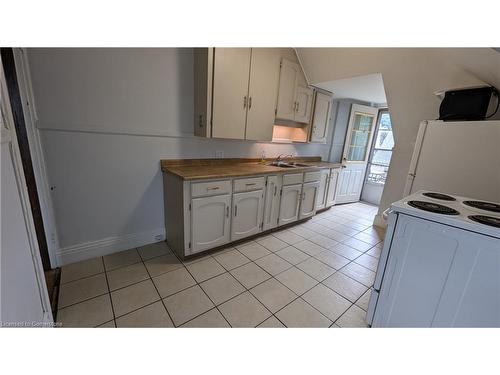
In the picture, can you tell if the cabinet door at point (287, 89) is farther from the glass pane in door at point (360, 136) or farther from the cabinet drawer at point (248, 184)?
the glass pane in door at point (360, 136)

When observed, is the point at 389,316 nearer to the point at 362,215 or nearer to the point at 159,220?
the point at 159,220

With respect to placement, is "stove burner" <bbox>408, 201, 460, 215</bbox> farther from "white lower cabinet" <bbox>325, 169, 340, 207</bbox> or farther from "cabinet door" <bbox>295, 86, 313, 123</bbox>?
"white lower cabinet" <bbox>325, 169, 340, 207</bbox>

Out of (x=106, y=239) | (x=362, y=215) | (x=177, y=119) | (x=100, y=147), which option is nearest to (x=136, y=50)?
(x=177, y=119)

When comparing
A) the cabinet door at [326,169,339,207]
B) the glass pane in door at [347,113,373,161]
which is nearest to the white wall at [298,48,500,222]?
the cabinet door at [326,169,339,207]

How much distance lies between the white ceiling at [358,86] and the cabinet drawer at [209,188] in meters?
2.08

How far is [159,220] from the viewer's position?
2.33 metres

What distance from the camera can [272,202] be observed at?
2570mm

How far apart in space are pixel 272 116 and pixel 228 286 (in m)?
1.98

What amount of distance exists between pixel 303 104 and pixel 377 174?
105 inches

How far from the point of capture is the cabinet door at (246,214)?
2230 millimetres

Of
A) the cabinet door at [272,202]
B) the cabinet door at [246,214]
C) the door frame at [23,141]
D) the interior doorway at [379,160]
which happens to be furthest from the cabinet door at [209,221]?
the interior doorway at [379,160]

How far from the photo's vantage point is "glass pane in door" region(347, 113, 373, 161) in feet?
13.3

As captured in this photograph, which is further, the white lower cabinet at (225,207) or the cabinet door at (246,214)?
the cabinet door at (246,214)

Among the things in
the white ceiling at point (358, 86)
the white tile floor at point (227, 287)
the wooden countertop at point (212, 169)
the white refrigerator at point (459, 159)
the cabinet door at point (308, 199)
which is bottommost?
the white tile floor at point (227, 287)
